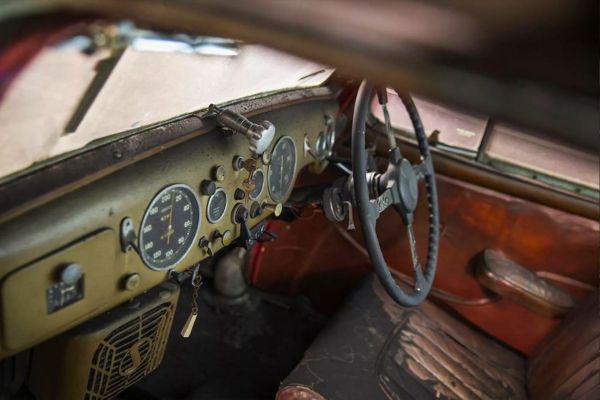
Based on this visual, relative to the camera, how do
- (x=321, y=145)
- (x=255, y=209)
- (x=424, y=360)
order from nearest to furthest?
(x=255, y=209) < (x=424, y=360) < (x=321, y=145)

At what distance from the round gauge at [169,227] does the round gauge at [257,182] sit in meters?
0.25

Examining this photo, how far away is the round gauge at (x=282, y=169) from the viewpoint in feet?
5.48

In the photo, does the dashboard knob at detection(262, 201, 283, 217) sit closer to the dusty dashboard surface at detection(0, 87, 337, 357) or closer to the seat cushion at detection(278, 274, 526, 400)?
the dusty dashboard surface at detection(0, 87, 337, 357)

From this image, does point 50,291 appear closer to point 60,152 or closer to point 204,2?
point 60,152

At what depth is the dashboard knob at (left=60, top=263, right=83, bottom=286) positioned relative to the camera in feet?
3.36

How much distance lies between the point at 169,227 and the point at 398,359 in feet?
3.18

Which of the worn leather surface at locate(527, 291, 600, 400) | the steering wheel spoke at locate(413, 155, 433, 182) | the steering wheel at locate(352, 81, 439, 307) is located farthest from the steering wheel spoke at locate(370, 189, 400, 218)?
the worn leather surface at locate(527, 291, 600, 400)

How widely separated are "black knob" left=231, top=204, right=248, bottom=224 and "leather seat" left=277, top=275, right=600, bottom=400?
1.64 feet

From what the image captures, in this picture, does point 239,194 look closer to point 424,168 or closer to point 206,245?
point 206,245

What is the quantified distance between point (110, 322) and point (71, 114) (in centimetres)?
55

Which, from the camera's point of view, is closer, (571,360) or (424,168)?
(571,360)

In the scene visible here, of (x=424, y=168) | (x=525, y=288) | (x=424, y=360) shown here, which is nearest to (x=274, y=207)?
(x=424, y=168)

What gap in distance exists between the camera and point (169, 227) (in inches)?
50.4

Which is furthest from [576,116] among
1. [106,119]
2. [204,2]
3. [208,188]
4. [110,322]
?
[110,322]
